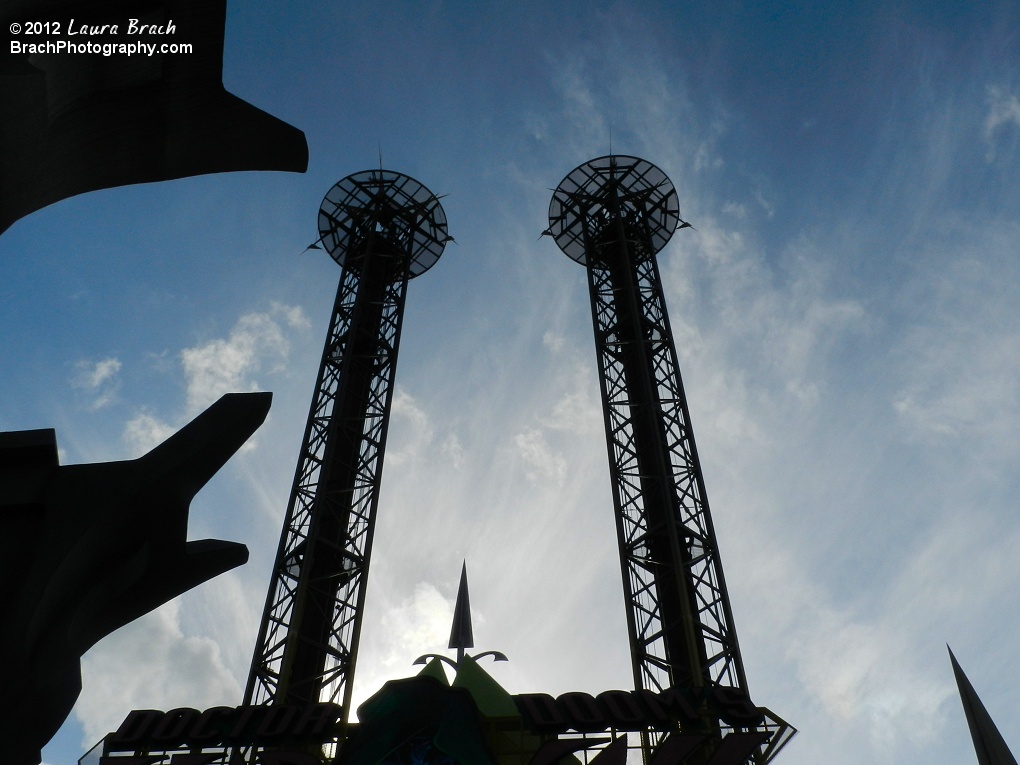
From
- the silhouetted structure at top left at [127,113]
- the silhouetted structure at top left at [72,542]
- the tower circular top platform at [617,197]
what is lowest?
the silhouetted structure at top left at [72,542]

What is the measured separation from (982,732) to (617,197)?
22.2 m

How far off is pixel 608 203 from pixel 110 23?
25221 millimetres

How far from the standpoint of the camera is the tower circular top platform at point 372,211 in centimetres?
3416

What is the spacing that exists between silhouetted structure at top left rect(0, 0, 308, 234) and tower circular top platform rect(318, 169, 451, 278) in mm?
23013

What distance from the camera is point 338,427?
91.9 feet

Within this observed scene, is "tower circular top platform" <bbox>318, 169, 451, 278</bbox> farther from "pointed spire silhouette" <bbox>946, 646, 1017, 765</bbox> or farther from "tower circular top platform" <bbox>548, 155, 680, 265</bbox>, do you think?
"pointed spire silhouette" <bbox>946, 646, 1017, 765</bbox>

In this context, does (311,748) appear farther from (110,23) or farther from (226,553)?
(110,23)

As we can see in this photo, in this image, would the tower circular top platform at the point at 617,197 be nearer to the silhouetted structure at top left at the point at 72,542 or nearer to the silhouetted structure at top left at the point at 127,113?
the silhouetted structure at top left at the point at 127,113

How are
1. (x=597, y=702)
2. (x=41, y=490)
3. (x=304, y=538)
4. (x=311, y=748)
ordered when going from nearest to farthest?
(x=41, y=490) → (x=597, y=702) → (x=311, y=748) → (x=304, y=538)

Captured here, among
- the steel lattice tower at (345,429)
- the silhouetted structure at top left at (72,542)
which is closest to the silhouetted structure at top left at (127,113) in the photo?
the silhouetted structure at top left at (72,542)

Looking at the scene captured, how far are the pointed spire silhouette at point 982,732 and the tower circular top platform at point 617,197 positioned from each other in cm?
1932

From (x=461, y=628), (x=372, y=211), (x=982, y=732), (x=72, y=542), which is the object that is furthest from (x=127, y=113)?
(x=372, y=211)

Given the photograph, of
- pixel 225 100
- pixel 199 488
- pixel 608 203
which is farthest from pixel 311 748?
pixel 608 203

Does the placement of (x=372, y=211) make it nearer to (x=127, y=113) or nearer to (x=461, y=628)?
(x=461, y=628)
